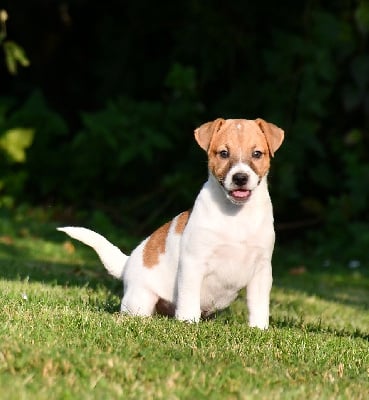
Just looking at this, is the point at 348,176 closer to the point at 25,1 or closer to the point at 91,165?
the point at 91,165

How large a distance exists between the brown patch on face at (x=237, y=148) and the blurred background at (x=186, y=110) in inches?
221

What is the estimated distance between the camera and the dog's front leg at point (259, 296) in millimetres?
5641

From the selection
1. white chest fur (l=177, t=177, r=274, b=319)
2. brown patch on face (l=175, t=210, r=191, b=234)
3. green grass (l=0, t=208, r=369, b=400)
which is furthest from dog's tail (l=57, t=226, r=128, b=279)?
white chest fur (l=177, t=177, r=274, b=319)

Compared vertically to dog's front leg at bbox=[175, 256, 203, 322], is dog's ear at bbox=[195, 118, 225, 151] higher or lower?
higher

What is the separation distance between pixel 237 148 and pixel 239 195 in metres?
0.28

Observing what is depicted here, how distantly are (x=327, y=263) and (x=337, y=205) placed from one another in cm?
114

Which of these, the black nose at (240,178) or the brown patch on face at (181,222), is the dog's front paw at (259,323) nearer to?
the brown patch on face at (181,222)

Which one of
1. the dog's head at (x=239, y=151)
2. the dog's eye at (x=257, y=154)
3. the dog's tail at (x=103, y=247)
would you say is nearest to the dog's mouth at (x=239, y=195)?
the dog's head at (x=239, y=151)

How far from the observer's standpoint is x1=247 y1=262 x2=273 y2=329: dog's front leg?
5.64m

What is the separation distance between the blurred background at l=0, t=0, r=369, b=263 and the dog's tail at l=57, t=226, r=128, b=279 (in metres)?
5.09

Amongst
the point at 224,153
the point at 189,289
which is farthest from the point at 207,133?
the point at 189,289

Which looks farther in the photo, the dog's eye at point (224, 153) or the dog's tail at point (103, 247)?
the dog's tail at point (103, 247)

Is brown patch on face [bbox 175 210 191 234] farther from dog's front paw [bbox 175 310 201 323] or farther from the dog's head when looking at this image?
dog's front paw [bbox 175 310 201 323]

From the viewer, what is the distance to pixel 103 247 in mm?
6230
